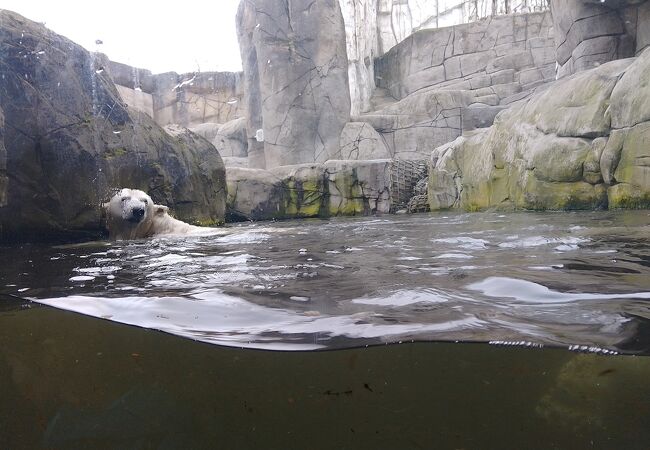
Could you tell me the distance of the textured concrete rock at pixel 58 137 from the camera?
430 centimetres

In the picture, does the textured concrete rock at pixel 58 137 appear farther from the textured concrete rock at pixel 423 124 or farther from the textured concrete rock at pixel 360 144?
the textured concrete rock at pixel 423 124

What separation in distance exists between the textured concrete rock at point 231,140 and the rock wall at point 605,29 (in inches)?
450

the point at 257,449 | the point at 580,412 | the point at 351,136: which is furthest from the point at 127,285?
the point at 351,136

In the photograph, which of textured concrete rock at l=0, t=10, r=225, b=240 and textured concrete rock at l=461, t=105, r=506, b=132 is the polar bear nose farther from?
textured concrete rock at l=461, t=105, r=506, b=132

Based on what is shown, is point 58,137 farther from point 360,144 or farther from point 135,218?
point 360,144

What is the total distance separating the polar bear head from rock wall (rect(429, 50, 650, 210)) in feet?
15.8

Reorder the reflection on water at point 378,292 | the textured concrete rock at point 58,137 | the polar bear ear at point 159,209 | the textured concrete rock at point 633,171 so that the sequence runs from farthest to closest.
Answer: the polar bear ear at point 159,209 < the textured concrete rock at point 633,171 < the textured concrete rock at point 58,137 < the reflection on water at point 378,292

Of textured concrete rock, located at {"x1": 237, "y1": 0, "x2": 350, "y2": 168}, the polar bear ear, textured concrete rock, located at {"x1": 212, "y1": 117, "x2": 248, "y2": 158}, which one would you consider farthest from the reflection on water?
textured concrete rock, located at {"x1": 212, "y1": 117, "x2": 248, "y2": 158}

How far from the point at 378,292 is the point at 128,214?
369cm

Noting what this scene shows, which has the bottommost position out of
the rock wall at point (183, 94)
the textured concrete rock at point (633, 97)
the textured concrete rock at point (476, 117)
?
the textured concrete rock at point (633, 97)

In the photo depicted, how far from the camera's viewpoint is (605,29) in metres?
8.35

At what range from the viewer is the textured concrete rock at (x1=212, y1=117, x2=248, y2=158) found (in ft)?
58.5

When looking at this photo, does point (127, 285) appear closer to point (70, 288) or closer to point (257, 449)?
point (70, 288)

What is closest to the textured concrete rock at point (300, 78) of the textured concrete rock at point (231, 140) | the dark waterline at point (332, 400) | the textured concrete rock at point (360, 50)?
the textured concrete rock at point (231, 140)
